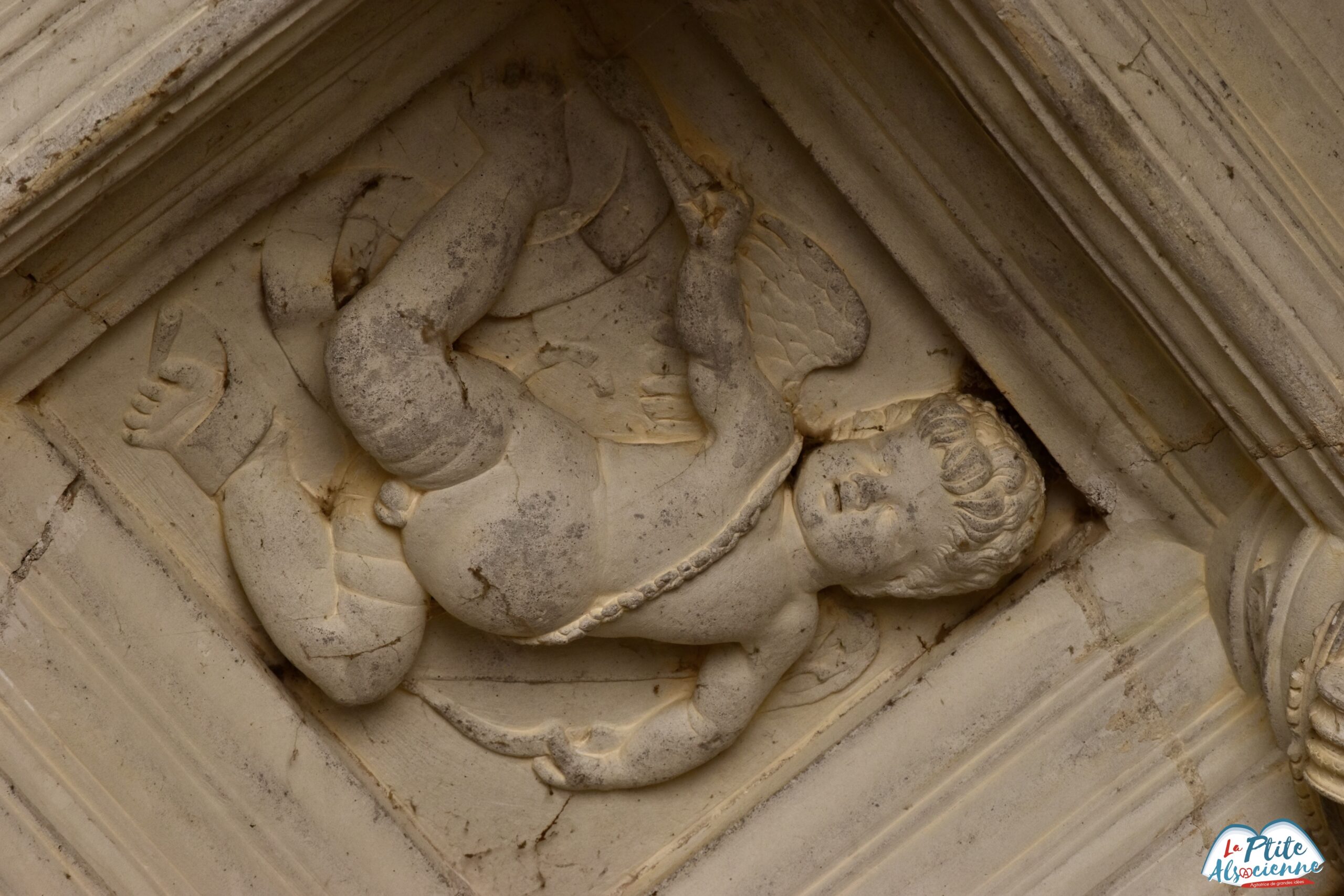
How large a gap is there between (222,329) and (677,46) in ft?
3.44

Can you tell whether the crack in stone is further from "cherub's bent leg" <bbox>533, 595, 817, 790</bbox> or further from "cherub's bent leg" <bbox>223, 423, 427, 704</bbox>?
"cherub's bent leg" <bbox>533, 595, 817, 790</bbox>

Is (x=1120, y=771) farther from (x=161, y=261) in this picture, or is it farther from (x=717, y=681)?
(x=161, y=261)

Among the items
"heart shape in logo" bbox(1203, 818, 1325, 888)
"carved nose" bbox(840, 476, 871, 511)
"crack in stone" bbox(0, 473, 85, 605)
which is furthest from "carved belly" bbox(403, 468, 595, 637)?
"heart shape in logo" bbox(1203, 818, 1325, 888)

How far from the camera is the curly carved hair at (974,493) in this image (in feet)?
7.25

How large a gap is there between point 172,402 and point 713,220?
1.11m

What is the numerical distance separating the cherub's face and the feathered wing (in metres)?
0.21

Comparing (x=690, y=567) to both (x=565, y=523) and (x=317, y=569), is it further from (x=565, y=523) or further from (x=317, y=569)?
(x=317, y=569)

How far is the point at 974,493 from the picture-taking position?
2215mm

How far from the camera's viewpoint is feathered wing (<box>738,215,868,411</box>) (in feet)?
7.51

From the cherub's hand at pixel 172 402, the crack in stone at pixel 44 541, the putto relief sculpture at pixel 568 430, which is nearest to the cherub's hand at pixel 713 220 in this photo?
the putto relief sculpture at pixel 568 430

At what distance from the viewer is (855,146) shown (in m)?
2.15

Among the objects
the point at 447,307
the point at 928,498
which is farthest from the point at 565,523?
the point at 928,498

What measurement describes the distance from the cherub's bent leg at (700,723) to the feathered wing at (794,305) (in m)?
0.50

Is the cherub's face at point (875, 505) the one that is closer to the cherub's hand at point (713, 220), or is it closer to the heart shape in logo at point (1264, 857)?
the cherub's hand at point (713, 220)
